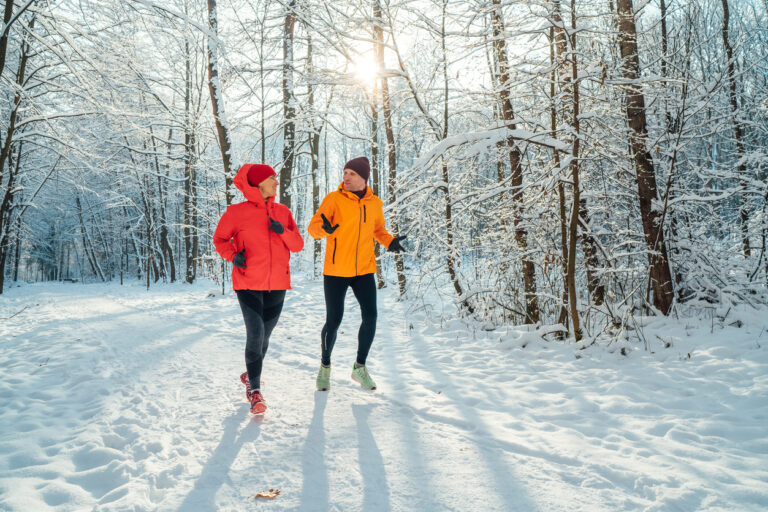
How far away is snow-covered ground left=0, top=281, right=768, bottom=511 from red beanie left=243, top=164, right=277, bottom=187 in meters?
1.81

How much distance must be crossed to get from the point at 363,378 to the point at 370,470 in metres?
1.38

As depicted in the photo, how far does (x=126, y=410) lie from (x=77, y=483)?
1.09 meters

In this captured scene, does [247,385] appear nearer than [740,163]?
Yes

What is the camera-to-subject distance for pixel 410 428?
9.07 ft

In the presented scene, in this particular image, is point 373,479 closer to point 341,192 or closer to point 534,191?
point 341,192

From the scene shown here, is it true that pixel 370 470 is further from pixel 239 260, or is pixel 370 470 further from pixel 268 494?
pixel 239 260

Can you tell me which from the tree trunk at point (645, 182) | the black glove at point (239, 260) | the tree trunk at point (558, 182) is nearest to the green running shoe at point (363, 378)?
the black glove at point (239, 260)

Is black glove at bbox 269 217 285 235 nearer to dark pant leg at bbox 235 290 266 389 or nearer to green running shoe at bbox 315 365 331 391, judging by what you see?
dark pant leg at bbox 235 290 266 389

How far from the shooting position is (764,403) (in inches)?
114

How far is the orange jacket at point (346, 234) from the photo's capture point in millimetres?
3371

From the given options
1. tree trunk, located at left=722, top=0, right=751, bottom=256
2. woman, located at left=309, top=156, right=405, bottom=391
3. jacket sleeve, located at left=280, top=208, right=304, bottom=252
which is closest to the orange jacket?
woman, located at left=309, top=156, right=405, bottom=391

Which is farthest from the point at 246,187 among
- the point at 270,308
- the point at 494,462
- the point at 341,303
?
the point at 494,462

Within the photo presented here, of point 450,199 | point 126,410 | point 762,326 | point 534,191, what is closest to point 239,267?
point 126,410

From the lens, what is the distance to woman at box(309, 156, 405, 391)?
337 centimetres
